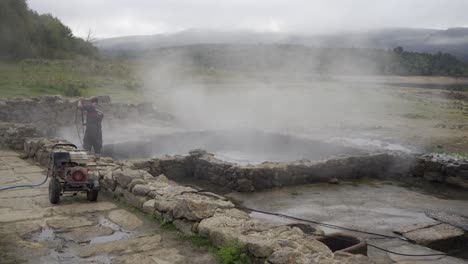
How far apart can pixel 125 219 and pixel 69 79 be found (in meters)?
19.2

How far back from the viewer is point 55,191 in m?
5.63

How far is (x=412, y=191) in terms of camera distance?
9445mm

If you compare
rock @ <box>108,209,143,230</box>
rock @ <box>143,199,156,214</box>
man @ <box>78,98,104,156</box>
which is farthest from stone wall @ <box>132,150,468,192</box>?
rock @ <box>143,199,156,214</box>

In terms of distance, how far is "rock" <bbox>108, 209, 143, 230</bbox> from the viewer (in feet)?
16.4

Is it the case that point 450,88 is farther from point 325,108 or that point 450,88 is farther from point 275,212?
point 275,212

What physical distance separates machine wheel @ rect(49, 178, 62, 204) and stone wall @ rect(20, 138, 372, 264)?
2.16 feet

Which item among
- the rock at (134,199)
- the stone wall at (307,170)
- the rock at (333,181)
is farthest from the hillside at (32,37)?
the rock at (134,199)

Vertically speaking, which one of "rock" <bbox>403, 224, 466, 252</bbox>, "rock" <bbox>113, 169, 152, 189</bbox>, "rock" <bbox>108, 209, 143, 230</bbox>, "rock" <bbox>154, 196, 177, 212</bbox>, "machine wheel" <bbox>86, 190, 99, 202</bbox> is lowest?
"rock" <bbox>403, 224, 466, 252</bbox>

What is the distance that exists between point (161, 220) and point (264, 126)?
12.3m

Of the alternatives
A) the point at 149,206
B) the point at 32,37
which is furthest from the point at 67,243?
the point at 32,37

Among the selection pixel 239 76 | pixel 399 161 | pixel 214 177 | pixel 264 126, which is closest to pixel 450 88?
pixel 239 76

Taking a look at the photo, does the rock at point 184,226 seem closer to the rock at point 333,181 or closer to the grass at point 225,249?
the grass at point 225,249

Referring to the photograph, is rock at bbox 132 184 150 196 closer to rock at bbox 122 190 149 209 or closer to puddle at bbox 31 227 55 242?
rock at bbox 122 190 149 209

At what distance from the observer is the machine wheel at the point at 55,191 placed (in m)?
5.60
